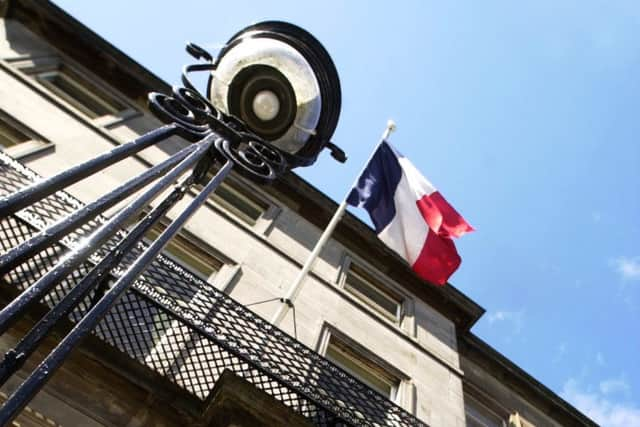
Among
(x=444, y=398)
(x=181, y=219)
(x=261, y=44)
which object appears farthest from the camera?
(x=444, y=398)

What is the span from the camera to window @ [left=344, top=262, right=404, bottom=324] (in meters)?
14.3

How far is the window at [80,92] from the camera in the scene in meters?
14.1

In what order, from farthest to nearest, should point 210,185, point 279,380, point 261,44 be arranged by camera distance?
1. point 279,380
2. point 261,44
3. point 210,185

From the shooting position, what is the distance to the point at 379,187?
12.8 metres

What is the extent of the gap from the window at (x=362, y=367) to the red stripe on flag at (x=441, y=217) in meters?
3.34

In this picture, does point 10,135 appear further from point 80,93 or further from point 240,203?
point 240,203

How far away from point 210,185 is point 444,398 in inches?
382

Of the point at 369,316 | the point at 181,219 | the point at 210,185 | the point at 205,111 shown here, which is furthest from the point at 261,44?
the point at 369,316

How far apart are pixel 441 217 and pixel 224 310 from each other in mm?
5998

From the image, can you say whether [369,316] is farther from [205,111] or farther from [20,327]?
[205,111]

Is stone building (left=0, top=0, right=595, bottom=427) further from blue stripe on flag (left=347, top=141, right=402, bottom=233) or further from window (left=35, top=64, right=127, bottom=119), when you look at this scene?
blue stripe on flag (left=347, top=141, right=402, bottom=233)

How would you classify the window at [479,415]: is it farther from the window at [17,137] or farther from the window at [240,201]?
the window at [17,137]

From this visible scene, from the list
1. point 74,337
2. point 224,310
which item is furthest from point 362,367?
point 74,337

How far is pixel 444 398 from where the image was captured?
1157 centimetres
